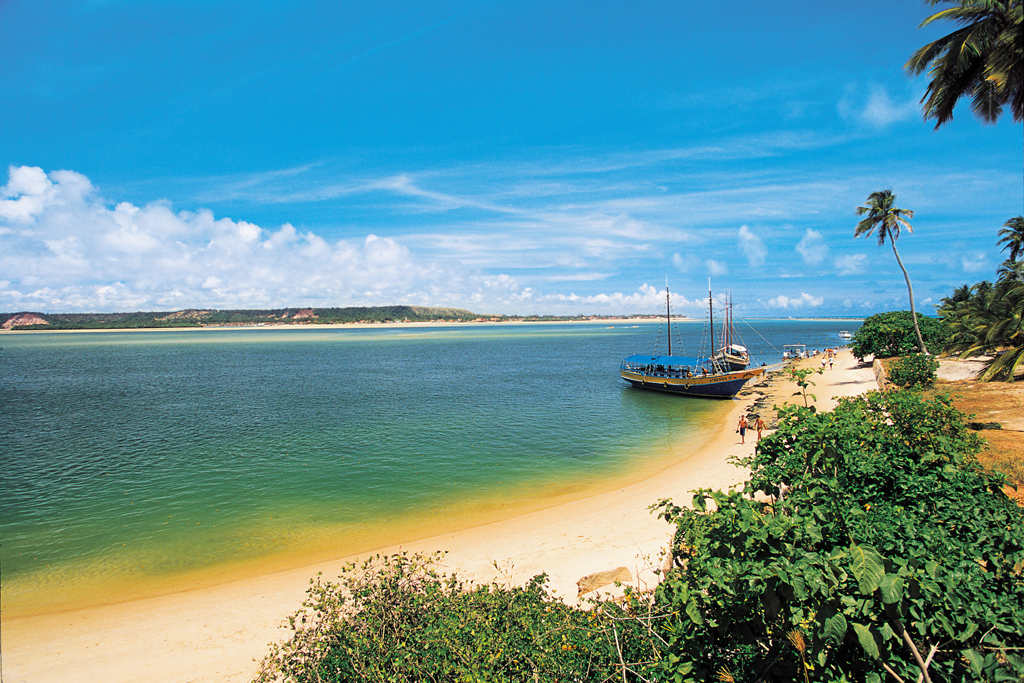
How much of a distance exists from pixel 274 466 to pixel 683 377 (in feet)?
129

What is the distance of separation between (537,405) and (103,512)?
30.9 meters

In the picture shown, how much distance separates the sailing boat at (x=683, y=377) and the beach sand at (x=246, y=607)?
28.5 m

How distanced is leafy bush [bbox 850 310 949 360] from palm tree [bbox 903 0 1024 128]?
94.6 ft

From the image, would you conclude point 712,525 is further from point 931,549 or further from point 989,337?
point 989,337

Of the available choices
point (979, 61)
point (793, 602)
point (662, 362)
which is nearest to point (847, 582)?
point (793, 602)

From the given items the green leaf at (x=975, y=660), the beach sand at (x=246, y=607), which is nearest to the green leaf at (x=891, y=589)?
the green leaf at (x=975, y=660)

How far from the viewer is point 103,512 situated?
20.4 m

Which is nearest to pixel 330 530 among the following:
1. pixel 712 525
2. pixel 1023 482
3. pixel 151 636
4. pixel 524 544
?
pixel 151 636

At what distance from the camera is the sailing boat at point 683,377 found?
45.6m

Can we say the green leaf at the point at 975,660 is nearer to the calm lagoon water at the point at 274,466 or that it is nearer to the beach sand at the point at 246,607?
the beach sand at the point at 246,607

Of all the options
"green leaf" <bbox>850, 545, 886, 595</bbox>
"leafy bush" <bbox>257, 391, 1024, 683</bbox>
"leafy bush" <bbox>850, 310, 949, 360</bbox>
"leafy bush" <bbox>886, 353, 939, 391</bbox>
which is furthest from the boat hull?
"green leaf" <bbox>850, 545, 886, 595</bbox>

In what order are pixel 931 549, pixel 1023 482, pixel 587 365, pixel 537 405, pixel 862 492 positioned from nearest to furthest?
1. pixel 931 549
2. pixel 862 492
3. pixel 1023 482
4. pixel 537 405
5. pixel 587 365

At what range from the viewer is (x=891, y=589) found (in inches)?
145

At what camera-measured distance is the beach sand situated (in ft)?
36.1
